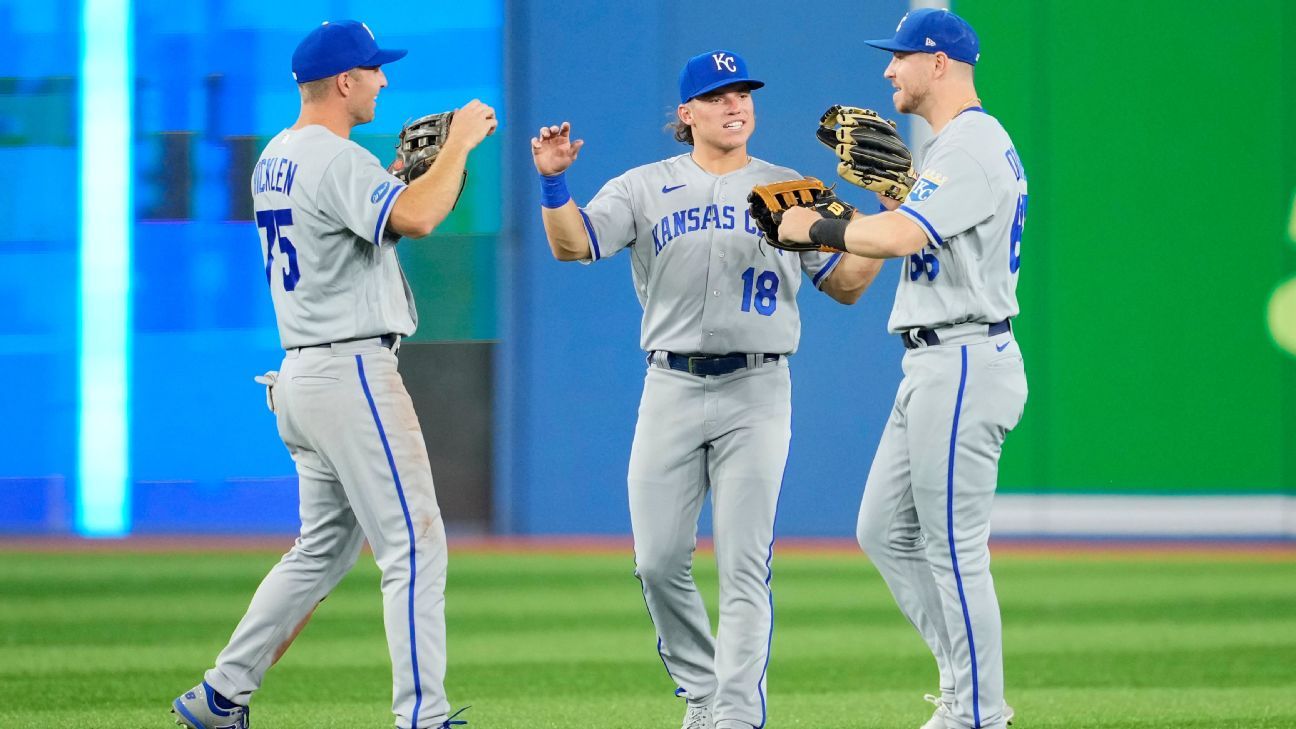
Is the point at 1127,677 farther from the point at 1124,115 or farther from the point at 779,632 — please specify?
the point at 1124,115

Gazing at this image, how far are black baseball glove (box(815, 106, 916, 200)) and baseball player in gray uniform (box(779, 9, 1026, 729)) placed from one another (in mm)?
264

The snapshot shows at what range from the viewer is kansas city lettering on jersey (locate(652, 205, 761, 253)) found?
15.7 ft

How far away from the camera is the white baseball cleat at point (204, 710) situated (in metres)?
4.54

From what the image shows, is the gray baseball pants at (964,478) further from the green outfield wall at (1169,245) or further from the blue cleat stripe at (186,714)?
the green outfield wall at (1169,245)

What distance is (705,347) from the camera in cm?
471

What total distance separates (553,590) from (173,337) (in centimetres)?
506

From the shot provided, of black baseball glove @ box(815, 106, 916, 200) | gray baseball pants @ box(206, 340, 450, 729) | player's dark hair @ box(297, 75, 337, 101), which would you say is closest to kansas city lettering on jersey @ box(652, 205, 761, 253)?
black baseball glove @ box(815, 106, 916, 200)

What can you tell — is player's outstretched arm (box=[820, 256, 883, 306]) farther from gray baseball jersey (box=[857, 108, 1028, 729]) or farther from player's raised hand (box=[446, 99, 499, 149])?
player's raised hand (box=[446, 99, 499, 149])

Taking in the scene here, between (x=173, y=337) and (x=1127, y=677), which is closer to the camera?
(x=1127, y=677)

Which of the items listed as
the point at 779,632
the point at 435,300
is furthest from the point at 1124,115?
the point at 779,632

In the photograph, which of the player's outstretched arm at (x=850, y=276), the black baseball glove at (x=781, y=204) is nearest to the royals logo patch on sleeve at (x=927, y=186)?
the black baseball glove at (x=781, y=204)

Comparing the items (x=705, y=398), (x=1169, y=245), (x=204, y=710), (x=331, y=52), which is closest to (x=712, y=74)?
(x=705, y=398)

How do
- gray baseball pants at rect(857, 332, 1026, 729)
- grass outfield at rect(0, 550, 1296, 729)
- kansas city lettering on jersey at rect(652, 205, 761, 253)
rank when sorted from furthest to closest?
grass outfield at rect(0, 550, 1296, 729) → kansas city lettering on jersey at rect(652, 205, 761, 253) → gray baseball pants at rect(857, 332, 1026, 729)

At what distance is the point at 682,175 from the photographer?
4.92 metres
